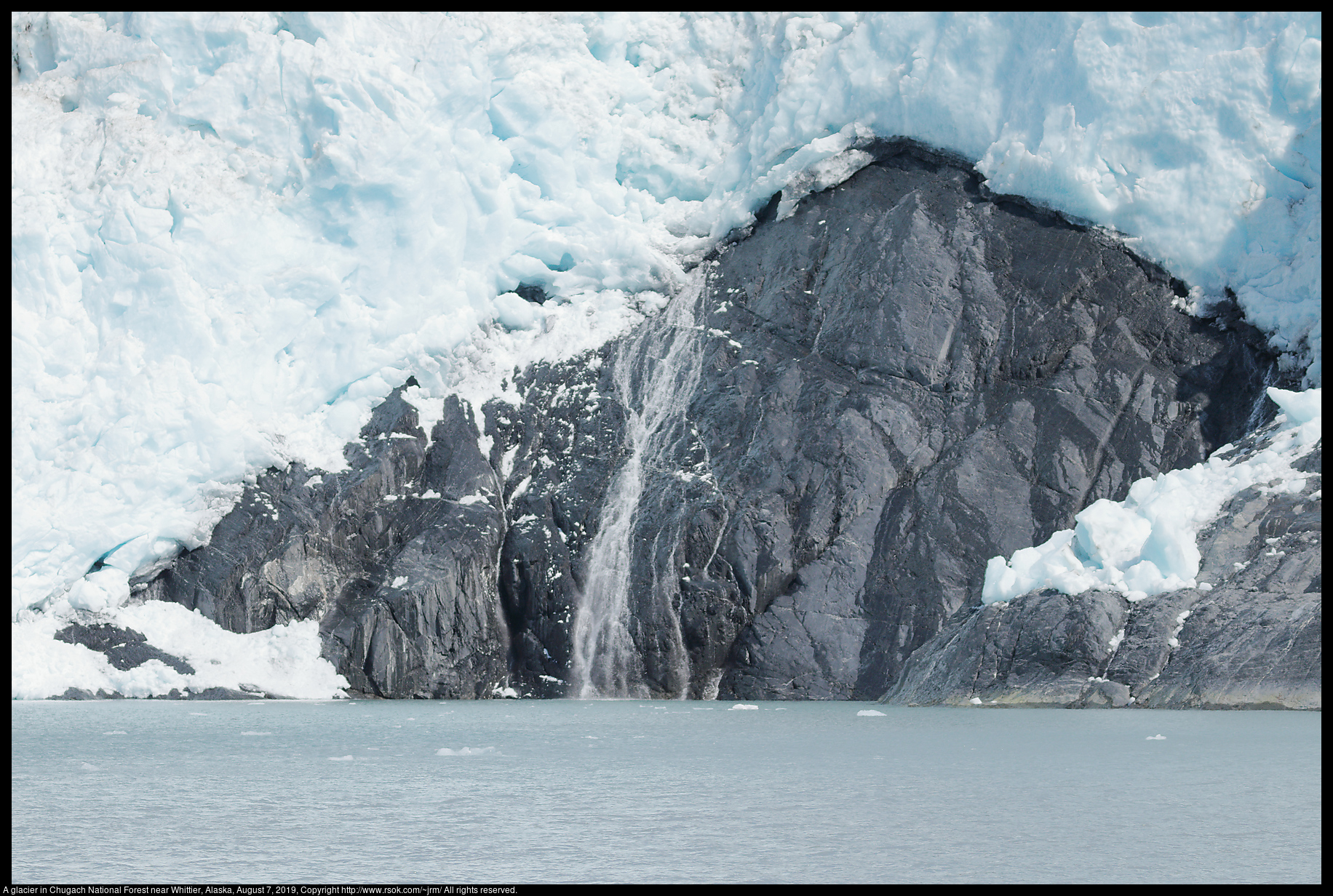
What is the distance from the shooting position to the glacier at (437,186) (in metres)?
30.4

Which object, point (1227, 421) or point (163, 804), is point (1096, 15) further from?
point (163, 804)

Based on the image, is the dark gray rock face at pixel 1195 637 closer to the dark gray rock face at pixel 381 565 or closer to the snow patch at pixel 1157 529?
the snow patch at pixel 1157 529

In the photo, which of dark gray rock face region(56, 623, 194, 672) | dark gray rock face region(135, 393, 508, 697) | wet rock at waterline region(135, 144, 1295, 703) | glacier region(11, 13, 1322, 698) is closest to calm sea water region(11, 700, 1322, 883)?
dark gray rock face region(56, 623, 194, 672)

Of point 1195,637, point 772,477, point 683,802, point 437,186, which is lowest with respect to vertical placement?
point 683,802

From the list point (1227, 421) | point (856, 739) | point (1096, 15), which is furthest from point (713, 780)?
point (1096, 15)

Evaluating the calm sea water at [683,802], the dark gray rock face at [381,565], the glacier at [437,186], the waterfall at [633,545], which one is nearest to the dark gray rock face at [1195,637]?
the calm sea water at [683,802]

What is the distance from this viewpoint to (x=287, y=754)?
54.3 ft

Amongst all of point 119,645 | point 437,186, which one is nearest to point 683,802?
point 119,645

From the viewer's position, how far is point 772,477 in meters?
31.4

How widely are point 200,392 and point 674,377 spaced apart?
12.4 m

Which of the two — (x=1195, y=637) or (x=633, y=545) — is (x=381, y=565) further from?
(x=1195, y=637)

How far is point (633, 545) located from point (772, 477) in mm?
3867

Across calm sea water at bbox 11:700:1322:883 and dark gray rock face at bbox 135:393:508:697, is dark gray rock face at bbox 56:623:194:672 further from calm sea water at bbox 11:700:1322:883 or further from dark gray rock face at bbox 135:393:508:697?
calm sea water at bbox 11:700:1322:883

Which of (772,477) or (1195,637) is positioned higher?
(772,477)
